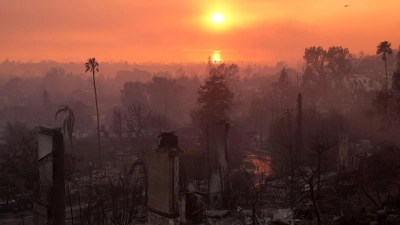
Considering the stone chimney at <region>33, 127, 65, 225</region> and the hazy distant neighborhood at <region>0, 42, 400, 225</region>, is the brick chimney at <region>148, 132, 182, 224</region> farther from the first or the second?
the stone chimney at <region>33, 127, 65, 225</region>

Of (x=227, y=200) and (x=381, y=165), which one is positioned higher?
(x=381, y=165)

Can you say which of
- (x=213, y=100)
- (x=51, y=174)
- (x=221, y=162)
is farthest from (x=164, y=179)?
(x=213, y=100)

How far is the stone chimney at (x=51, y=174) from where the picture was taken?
791cm

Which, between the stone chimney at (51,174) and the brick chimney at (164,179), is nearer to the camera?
the brick chimney at (164,179)

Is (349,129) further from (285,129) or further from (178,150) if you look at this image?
(178,150)

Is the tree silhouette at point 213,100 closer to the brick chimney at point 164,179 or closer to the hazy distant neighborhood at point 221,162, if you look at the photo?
the hazy distant neighborhood at point 221,162

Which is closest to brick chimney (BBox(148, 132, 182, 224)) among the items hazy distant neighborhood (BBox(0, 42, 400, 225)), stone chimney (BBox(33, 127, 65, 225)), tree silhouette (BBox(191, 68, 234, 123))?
hazy distant neighborhood (BBox(0, 42, 400, 225))

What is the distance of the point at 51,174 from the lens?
26.0 feet

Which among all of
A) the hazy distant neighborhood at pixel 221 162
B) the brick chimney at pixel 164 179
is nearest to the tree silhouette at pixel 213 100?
the hazy distant neighborhood at pixel 221 162

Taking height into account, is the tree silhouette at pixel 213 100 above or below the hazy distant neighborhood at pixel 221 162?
above

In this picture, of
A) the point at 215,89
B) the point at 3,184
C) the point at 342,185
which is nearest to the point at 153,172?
the point at 342,185

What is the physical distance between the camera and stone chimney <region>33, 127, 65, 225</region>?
7910mm

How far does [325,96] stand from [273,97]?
6.88 m

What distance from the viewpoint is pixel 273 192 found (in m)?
15.4
